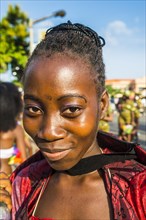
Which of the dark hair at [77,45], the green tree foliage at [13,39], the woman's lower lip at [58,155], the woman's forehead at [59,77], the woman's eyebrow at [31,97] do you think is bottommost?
the woman's lower lip at [58,155]

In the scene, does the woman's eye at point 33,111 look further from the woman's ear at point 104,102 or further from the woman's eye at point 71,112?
the woman's ear at point 104,102

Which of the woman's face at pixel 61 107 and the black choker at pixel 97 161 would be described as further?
the black choker at pixel 97 161

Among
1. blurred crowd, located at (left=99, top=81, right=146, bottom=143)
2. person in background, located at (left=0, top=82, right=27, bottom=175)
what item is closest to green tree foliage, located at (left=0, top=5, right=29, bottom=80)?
blurred crowd, located at (left=99, top=81, right=146, bottom=143)

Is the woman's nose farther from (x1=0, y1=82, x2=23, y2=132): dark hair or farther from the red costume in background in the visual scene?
(x1=0, y1=82, x2=23, y2=132): dark hair

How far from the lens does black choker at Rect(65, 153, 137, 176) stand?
4.73 ft

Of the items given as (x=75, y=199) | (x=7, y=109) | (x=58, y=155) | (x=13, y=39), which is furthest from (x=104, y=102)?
(x=13, y=39)

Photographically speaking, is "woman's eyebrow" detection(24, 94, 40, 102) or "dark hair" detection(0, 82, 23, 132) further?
"dark hair" detection(0, 82, 23, 132)

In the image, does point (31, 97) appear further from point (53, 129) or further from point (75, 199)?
point (75, 199)

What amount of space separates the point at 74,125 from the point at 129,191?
334 mm

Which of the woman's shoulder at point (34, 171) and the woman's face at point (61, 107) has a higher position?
the woman's face at point (61, 107)

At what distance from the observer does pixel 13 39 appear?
25.8 m

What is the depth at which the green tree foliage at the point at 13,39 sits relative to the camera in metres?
25.0

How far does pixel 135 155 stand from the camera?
4.85ft

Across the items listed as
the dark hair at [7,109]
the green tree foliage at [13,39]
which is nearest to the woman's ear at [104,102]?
the dark hair at [7,109]
